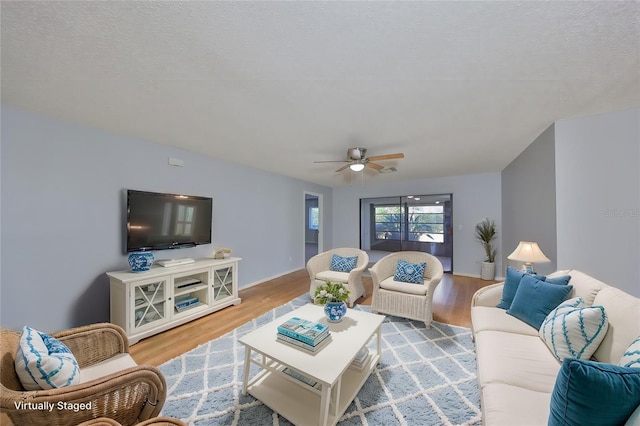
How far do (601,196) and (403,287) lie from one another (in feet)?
6.99

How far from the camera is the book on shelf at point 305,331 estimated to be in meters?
1.63

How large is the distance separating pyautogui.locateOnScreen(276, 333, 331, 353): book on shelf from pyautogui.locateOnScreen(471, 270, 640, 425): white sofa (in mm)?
939

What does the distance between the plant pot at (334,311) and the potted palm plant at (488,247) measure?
429cm

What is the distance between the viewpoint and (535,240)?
3.01 meters

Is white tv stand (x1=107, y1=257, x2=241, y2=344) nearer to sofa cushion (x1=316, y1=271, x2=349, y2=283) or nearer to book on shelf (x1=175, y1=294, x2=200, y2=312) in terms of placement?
book on shelf (x1=175, y1=294, x2=200, y2=312)

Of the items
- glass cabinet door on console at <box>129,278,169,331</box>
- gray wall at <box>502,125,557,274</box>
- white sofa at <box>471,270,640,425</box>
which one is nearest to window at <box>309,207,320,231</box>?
gray wall at <box>502,125,557,274</box>

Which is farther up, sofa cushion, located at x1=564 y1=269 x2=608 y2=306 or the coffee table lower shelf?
sofa cushion, located at x1=564 y1=269 x2=608 y2=306

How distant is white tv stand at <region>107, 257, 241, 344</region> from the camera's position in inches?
96.3

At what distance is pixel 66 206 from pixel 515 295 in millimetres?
4394

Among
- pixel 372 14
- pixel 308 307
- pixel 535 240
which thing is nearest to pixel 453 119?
pixel 372 14

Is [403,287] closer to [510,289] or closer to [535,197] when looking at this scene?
[510,289]

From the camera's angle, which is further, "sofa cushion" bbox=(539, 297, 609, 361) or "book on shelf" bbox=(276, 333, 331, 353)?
"book on shelf" bbox=(276, 333, 331, 353)

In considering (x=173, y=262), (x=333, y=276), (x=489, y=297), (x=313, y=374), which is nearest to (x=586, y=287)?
(x=489, y=297)

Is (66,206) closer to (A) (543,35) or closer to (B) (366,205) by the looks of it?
(A) (543,35)
